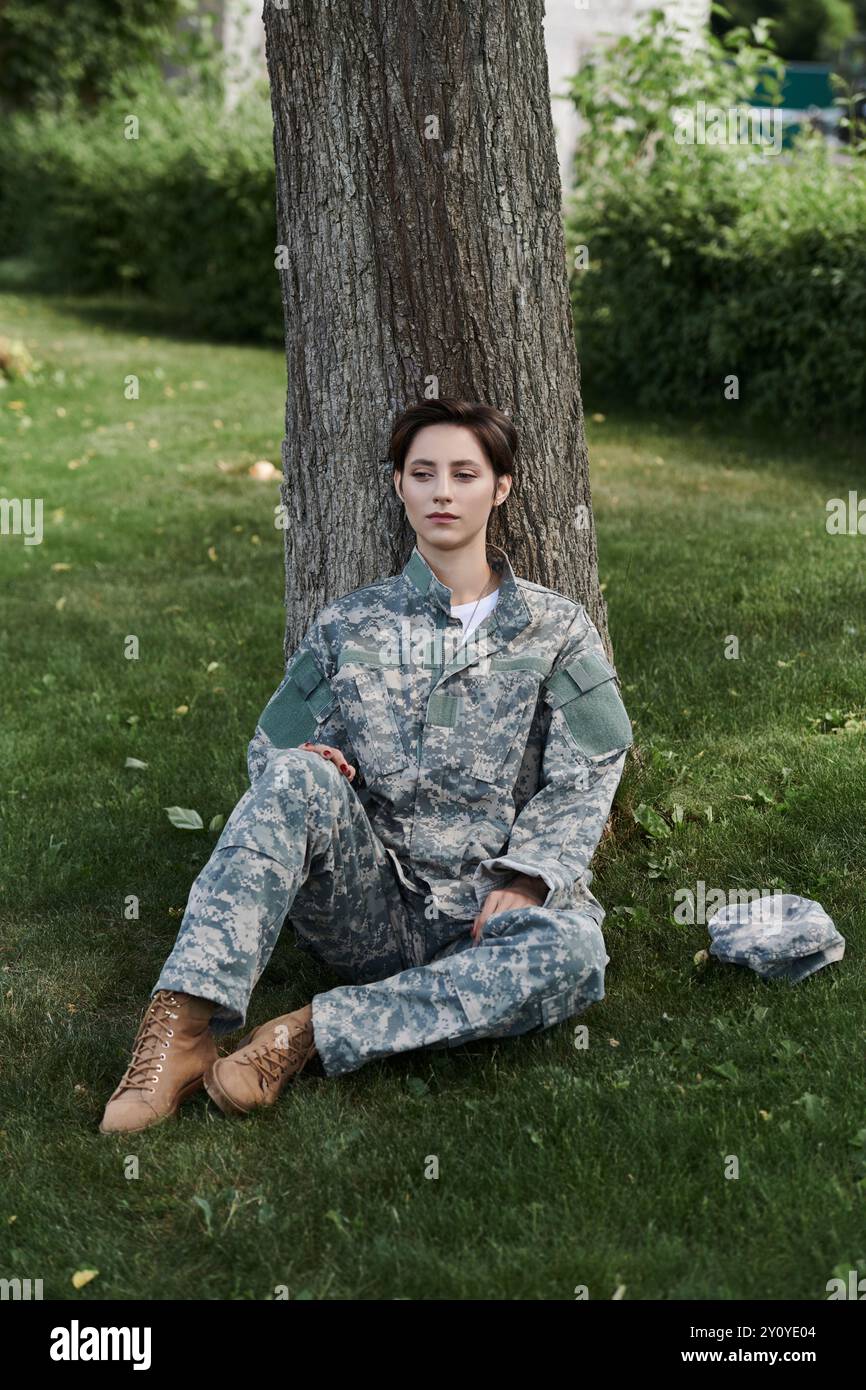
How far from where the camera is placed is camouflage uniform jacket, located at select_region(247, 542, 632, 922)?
371cm

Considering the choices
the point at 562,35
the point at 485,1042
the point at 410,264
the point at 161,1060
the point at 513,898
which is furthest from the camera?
the point at 562,35

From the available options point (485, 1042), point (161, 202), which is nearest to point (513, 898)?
point (485, 1042)

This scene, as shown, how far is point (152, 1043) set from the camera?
3.38 meters

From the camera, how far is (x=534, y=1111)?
335 cm

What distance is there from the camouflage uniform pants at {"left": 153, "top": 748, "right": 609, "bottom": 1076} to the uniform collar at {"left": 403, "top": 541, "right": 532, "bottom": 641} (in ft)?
1.89

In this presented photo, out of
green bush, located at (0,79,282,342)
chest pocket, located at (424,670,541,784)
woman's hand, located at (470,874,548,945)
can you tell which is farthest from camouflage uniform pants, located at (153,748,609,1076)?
green bush, located at (0,79,282,342)

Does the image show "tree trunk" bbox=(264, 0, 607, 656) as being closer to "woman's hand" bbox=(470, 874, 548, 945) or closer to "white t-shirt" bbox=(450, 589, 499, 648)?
"white t-shirt" bbox=(450, 589, 499, 648)

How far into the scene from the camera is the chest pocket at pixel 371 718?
3764 millimetres

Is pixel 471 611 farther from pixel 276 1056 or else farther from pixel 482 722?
pixel 276 1056

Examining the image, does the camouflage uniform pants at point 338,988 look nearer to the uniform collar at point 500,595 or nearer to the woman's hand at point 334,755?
the woman's hand at point 334,755

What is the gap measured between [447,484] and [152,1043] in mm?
1519
